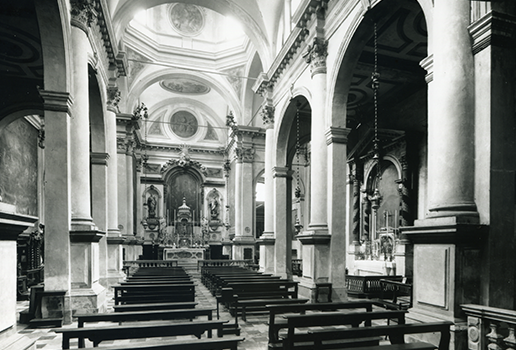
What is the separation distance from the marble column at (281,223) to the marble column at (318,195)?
3381 millimetres

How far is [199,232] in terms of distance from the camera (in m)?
25.7

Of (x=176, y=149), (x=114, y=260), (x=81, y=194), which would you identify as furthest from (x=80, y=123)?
(x=176, y=149)

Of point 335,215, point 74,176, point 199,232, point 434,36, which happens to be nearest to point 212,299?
point 335,215

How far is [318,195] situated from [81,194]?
17.8ft

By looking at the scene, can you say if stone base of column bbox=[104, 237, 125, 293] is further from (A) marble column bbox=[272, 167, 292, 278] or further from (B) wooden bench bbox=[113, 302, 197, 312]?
(B) wooden bench bbox=[113, 302, 197, 312]

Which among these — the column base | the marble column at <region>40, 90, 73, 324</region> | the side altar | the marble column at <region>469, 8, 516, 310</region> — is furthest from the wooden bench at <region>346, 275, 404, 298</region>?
the side altar

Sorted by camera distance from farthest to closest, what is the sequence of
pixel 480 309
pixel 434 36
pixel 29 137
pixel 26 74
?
pixel 29 137 → pixel 26 74 → pixel 434 36 → pixel 480 309

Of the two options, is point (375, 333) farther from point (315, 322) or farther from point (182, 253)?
point (182, 253)

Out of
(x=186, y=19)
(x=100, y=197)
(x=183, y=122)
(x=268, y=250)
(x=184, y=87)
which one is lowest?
(x=268, y=250)

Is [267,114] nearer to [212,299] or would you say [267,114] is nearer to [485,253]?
[212,299]

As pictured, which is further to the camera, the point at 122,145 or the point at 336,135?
the point at 122,145

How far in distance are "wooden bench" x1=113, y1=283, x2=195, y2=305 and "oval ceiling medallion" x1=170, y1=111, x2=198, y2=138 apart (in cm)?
2029

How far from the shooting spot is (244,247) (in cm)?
1803

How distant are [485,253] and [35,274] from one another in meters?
12.4
